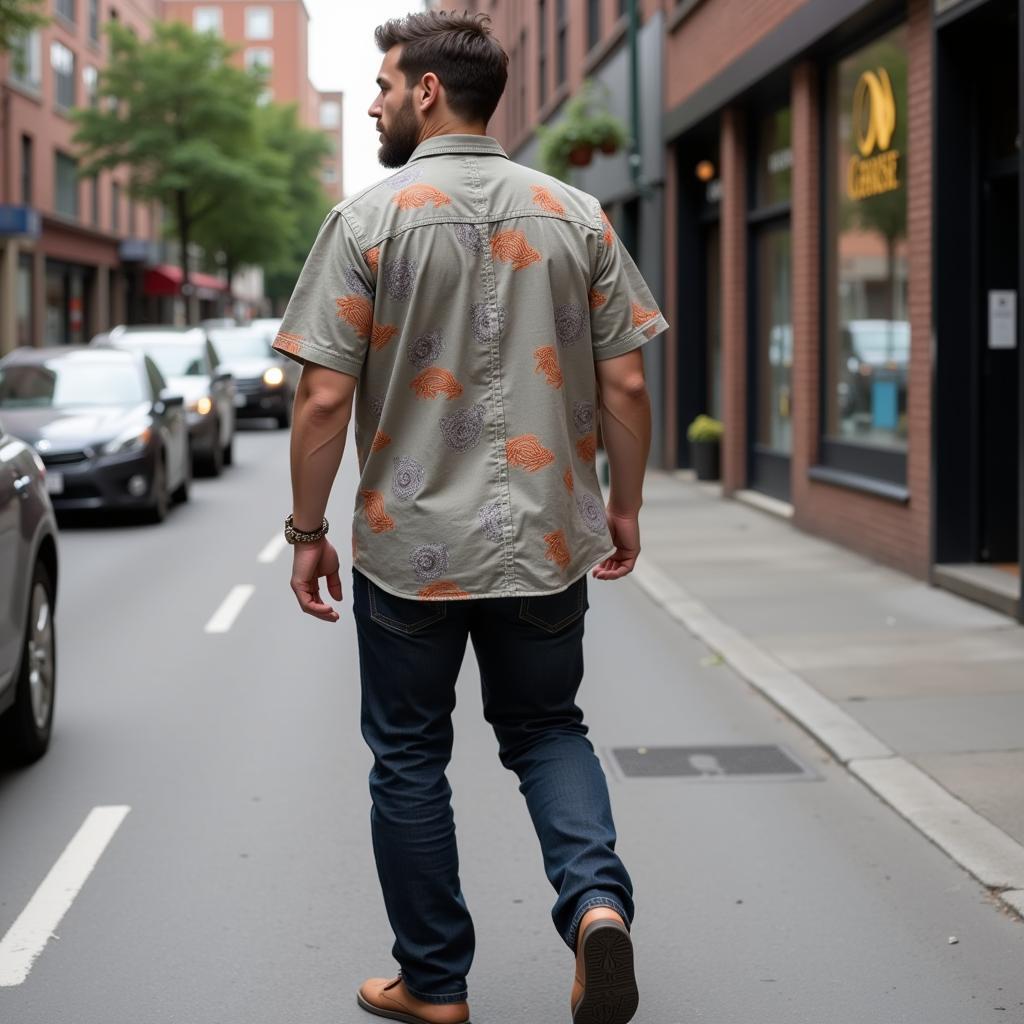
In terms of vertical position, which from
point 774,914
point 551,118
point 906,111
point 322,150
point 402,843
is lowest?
point 774,914

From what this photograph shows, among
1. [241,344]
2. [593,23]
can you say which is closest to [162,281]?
[241,344]

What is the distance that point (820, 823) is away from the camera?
532 cm

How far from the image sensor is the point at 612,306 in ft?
11.6

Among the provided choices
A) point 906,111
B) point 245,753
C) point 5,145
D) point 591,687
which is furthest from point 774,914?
point 5,145

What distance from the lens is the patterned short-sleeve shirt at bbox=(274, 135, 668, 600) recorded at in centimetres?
336

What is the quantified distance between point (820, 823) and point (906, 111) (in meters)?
7.27

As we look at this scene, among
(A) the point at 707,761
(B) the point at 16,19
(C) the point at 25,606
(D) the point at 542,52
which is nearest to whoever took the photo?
(C) the point at 25,606

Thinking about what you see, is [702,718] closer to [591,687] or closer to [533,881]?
[591,687]

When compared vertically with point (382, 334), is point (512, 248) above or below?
above

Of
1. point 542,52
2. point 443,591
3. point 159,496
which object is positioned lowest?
point 159,496

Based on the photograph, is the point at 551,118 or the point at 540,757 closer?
the point at 540,757

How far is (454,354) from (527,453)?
0.24m

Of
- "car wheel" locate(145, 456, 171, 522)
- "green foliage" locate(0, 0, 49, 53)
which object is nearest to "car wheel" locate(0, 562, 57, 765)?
"car wheel" locate(145, 456, 171, 522)

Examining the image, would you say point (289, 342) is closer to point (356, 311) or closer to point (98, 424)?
point (356, 311)
